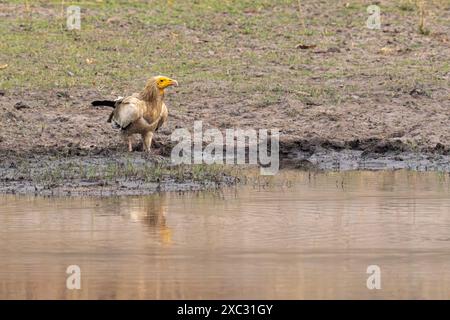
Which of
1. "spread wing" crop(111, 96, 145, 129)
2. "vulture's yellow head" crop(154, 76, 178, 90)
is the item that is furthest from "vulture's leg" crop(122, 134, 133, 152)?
"vulture's yellow head" crop(154, 76, 178, 90)

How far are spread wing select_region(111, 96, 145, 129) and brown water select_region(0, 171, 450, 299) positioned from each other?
179cm

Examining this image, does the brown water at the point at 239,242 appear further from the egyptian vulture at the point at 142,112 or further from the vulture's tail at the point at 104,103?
the vulture's tail at the point at 104,103

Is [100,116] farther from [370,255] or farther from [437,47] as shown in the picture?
[370,255]

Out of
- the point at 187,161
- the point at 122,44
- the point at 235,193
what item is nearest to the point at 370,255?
the point at 235,193

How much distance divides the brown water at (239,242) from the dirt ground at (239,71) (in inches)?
102

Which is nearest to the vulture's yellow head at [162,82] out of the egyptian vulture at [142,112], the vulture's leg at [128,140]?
the egyptian vulture at [142,112]

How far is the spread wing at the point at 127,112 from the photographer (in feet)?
47.0

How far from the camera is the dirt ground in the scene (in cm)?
1555

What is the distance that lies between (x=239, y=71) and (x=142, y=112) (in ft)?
11.5

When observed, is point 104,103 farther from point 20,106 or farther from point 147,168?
point 20,106

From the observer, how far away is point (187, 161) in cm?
1452

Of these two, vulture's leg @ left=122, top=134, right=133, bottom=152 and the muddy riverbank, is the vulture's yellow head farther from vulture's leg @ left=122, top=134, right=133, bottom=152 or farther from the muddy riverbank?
the muddy riverbank

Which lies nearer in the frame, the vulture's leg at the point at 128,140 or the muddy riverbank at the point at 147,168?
the muddy riverbank at the point at 147,168

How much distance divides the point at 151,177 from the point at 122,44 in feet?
18.6
